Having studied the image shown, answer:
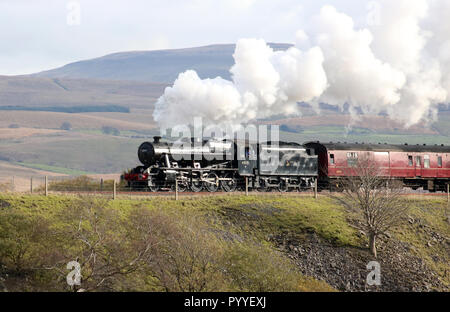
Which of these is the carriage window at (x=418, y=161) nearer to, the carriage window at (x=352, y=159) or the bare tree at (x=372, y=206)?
the carriage window at (x=352, y=159)

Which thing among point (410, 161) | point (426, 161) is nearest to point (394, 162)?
point (410, 161)

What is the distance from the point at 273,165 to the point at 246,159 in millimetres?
2790

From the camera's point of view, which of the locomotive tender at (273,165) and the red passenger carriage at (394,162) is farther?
the red passenger carriage at (394,162)

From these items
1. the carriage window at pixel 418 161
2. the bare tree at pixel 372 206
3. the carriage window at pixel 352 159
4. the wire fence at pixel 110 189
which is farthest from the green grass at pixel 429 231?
the carriage window at pixel 352 159

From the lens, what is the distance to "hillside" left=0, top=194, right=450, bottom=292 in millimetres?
30578

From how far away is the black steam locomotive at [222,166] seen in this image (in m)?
46.8

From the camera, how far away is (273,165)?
172 feet

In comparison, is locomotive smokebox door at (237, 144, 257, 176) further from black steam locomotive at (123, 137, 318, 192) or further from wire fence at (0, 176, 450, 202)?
wire fence at (0, 176, 450, 202)

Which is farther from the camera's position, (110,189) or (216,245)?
(110,189)

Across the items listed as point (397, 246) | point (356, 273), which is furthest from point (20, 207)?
point (397, 246)

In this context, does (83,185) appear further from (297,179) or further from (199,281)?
(199,281)

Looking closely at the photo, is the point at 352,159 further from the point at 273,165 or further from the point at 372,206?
the point at 372,206

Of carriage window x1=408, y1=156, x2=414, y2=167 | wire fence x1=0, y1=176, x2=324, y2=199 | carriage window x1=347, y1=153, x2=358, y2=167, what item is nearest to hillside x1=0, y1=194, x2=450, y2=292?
wire fence x1=0, y1=176, x2=324, y2=199

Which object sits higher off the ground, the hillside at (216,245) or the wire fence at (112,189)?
the wire fence at (112,189)
